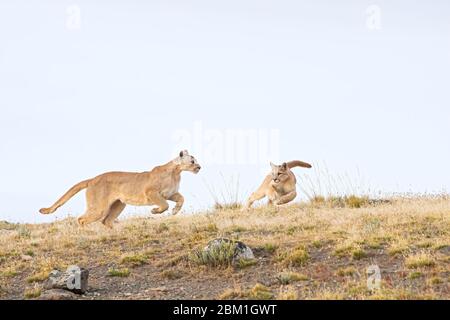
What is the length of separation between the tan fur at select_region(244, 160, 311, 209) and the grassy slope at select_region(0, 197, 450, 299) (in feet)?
10.5

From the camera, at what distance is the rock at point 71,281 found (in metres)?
11.9

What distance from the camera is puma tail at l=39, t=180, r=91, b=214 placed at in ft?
61.1

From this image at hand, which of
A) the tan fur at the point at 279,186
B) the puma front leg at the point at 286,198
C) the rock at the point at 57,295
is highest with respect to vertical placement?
the tan fur at the point at 279,186

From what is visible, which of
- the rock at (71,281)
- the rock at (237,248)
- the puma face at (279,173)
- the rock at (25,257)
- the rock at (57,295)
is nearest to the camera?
the rock at (57,295)

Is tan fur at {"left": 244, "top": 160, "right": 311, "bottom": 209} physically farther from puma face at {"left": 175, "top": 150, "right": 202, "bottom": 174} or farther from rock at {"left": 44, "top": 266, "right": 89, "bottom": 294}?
rock at {"left": 44, "top": 266, "right": 89, "bottom": 294}

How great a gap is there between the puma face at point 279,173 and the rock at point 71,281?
10.6m

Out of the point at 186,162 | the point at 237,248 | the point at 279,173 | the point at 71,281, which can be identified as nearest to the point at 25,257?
the point at 71,281

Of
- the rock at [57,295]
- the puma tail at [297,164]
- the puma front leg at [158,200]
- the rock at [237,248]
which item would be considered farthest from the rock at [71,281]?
the puma tail at [297,164]

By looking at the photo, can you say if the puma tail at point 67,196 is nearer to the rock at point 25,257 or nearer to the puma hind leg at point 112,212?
the puma hind leg at point 112,212

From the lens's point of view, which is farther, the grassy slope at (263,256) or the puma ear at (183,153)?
the puma ear at (183,153)

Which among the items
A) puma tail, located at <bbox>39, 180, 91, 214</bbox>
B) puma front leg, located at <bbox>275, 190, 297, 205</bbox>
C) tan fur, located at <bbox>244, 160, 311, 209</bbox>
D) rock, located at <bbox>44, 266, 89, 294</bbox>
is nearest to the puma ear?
puma tail, located at <bbox>39, 180, 91, 214</bbox>

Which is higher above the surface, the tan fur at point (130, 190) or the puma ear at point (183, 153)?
the puma ear at point (183, 153)
